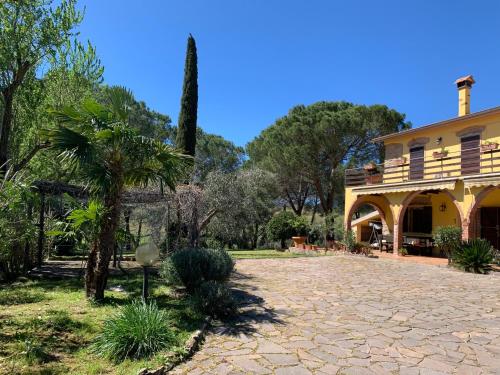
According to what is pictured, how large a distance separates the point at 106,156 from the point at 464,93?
1900cm

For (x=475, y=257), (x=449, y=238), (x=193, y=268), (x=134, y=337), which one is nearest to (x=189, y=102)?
(x=193, y=268)

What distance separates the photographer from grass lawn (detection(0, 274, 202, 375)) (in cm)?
443

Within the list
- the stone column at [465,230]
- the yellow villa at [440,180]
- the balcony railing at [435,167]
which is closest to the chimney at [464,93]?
the yellow villa at [440,180]

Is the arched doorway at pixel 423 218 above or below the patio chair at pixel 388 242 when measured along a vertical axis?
above

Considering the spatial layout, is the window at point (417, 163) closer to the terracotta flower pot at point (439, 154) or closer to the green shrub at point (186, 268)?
the terracotta flower pot at point (439, 154)

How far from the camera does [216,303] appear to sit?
21.9 ft

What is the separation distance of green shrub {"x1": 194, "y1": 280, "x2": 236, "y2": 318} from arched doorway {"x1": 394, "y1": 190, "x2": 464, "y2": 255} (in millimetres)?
13652

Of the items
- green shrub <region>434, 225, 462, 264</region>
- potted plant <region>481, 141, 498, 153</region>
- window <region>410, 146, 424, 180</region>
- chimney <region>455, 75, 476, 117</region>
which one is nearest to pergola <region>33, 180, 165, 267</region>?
green shrub <region>434, 225, 462, 264</region>

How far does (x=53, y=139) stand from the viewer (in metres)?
6.73

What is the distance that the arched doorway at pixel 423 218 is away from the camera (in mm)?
18375

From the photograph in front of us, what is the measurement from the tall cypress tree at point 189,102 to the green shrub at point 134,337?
14.5 meters

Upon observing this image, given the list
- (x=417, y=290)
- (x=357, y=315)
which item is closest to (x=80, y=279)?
(x=357, y=315)

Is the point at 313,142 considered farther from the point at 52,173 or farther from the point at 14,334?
the point at 14,334

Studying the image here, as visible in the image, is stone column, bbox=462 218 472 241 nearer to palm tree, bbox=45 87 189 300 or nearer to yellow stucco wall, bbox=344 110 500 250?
yellow stucco wall, bbox=344 110 500 250
